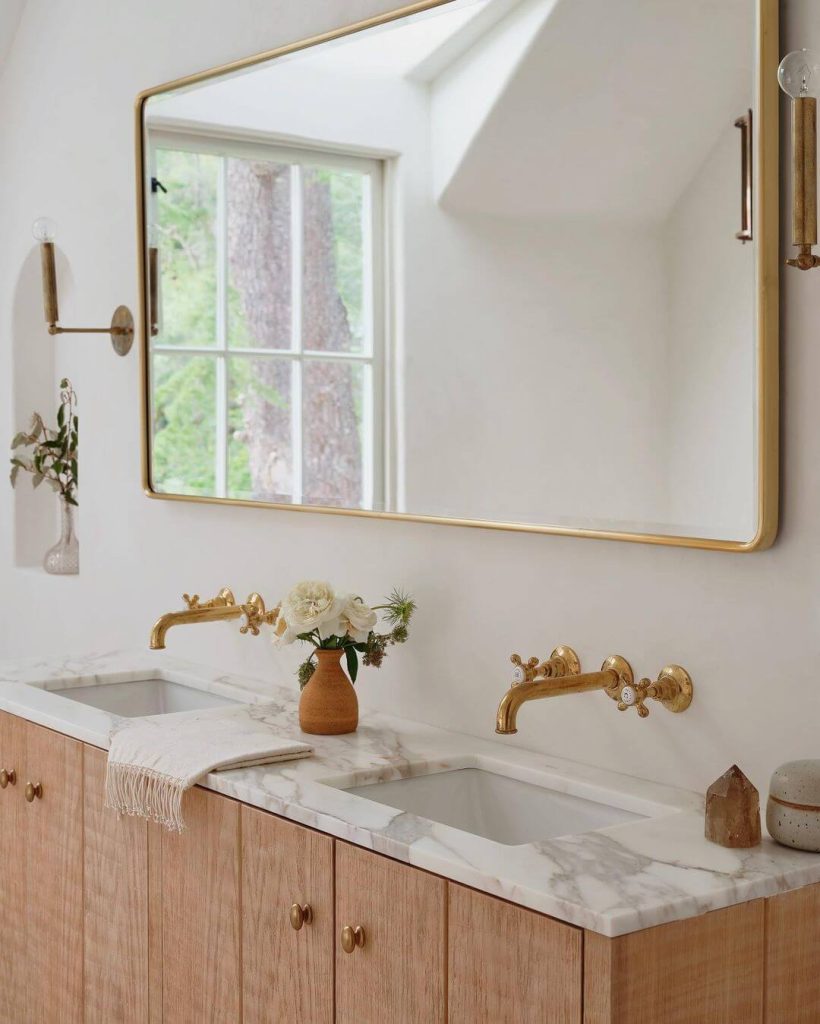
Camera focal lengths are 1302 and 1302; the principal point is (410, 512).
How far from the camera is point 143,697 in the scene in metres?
2.74

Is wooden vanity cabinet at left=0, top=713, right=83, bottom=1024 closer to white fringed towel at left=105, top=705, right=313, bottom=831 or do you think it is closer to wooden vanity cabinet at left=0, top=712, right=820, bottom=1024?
wooden vanity cabinet at left=0, top=712, right=820, bottom=1024

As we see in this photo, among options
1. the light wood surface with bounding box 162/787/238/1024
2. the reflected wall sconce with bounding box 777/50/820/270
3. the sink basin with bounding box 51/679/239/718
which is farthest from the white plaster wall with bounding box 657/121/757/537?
the sink basin with bounding box 51/679/239/718

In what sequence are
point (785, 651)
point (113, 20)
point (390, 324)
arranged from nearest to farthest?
point (785, 651) < point (390, 324) < point (113, 20)

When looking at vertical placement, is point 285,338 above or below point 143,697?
above

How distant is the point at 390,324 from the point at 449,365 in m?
0.18

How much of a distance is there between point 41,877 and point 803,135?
181 centimetres

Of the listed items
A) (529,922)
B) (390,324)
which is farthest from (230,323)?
(529,922)

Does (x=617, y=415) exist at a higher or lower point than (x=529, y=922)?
higher

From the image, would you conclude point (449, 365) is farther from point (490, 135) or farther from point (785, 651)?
point (785, 651)

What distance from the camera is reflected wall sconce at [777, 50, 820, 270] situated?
145 centimetres

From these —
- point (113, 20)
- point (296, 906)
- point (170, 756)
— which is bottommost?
point (296, 906)

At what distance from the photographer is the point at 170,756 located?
2.00 meters

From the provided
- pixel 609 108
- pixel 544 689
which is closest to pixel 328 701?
pixel 544 689

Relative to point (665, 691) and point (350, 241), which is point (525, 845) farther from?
point (350, 241)
